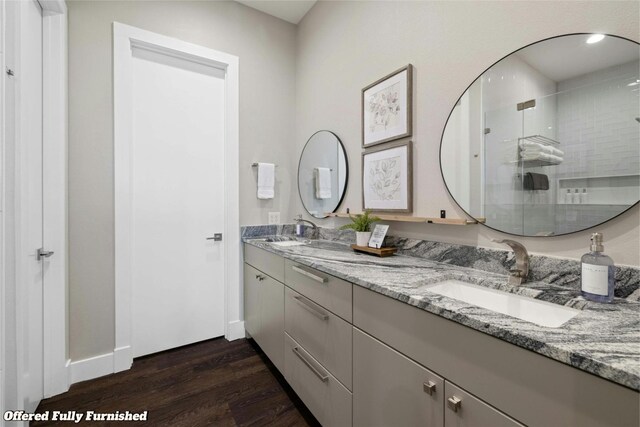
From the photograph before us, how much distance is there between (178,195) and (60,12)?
129 cm

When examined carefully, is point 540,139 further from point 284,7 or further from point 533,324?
point 284,7

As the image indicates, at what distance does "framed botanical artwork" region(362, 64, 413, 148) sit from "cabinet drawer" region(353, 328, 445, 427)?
117 centimetres

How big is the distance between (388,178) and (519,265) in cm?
85

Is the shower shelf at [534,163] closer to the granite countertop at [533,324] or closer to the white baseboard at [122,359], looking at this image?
the granite countertop at [533,324]

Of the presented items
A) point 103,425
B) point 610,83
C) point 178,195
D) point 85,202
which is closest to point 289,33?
point 178,195

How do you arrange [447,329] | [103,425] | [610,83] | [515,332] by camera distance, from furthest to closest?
1. [103,425]
2. [610,83]
3. [447,329]
4. [515,332]

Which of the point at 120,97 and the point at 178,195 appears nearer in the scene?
the point at 120,97

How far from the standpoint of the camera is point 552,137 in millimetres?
1059

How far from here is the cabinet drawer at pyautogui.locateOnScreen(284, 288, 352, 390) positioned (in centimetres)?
121

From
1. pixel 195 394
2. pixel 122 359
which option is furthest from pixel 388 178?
pixel 122 359

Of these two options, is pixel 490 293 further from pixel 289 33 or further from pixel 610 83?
pixel 289 33

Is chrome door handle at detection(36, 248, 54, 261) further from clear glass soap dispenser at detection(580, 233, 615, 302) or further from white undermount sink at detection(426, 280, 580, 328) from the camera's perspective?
clear glass soap dispenser at detection(580, 233, 615, 302)

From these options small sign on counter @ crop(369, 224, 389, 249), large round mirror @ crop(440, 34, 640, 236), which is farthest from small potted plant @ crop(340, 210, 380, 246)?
large round mirror @ crop(440, 34, 640, 236)

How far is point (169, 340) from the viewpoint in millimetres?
2215
